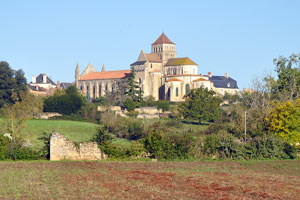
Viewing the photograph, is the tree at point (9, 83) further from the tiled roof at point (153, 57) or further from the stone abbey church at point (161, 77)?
the tiled roof at point (153, 57)

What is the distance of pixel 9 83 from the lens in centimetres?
8619

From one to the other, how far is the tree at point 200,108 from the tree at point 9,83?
24.9 meters

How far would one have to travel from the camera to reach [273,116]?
4559 centimetres

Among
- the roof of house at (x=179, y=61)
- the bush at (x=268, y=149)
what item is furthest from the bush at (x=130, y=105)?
the bush at (x=268, y=149)

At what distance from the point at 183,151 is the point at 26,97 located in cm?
4889

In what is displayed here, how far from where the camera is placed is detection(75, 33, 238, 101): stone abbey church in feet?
386

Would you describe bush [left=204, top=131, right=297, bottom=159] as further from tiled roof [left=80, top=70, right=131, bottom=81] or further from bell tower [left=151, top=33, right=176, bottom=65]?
bell tower [left=151, top=33, right=176, bottom=65]

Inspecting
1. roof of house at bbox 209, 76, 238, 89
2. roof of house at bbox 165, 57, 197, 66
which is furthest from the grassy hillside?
roof of house at bbox 209, 76, 238, 89

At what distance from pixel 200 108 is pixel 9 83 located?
101 feet

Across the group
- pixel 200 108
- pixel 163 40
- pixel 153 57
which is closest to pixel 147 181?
pixel 200 108

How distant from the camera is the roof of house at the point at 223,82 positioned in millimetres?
147875

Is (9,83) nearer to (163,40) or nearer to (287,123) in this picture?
(287,123)

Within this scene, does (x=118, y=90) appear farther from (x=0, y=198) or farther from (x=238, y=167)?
(x=0, y=198)

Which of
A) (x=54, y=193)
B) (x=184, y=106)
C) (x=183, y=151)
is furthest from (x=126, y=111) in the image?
(x=54, y=193)
